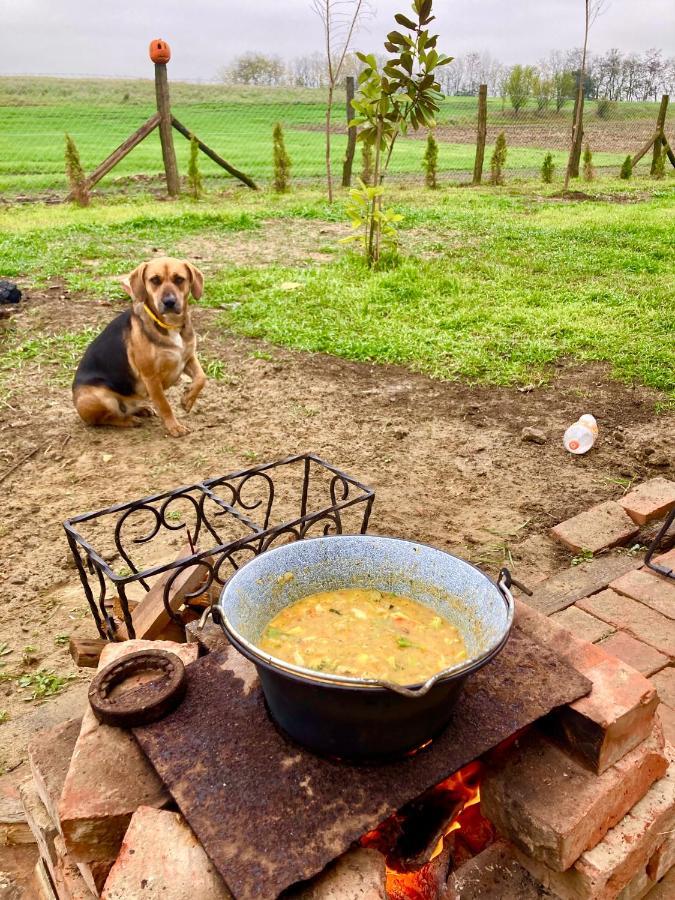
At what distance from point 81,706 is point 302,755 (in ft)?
4.16

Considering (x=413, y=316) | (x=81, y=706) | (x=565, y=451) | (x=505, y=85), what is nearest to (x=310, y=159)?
(x=505, y=85)

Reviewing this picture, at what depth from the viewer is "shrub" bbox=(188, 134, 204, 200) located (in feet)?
50.0

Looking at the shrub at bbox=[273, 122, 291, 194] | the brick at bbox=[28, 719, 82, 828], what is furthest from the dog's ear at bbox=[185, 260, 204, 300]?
the shrub at bbox=[273, 122, 291, 194]

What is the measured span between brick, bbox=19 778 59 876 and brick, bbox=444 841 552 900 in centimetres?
110

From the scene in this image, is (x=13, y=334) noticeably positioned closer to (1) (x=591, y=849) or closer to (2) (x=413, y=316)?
(2) (x=413, y=316)

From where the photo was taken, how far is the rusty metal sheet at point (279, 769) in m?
1.51

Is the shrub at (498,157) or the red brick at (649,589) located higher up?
the shrub at (498,157)

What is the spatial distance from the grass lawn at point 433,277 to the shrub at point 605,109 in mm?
23054

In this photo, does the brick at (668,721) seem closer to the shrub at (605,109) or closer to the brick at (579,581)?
the brick at (579,581)

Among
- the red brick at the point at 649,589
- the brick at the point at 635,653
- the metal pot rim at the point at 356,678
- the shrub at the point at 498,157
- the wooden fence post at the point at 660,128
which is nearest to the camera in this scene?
the metal pot rim at the point at 356,678

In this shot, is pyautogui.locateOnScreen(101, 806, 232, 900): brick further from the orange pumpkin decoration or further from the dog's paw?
the orange pumpkin decoration

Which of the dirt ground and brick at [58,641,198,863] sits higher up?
brick at [58,641,198,863]

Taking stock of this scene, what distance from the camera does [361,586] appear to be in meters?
2.01

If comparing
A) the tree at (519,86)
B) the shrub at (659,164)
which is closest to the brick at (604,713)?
the shrub at (659,164)
